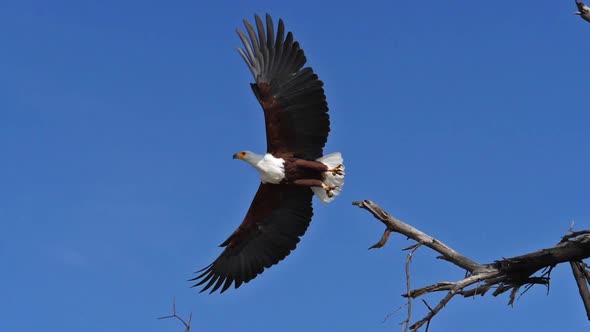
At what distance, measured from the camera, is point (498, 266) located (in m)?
6.73

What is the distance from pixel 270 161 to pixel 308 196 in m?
0.78

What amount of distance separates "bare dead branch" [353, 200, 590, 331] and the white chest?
5.43 ft

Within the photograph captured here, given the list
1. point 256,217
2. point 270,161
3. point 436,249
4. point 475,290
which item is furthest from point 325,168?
point 475,290

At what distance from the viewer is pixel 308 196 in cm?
920

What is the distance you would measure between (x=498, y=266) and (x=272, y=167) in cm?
279

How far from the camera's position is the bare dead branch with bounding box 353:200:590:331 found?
251 inches

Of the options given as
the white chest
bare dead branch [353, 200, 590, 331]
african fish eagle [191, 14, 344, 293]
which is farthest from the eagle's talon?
bare dead branch [353, 200, 590, 331]

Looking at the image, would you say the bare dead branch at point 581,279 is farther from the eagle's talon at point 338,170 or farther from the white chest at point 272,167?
the white chest at point 272,167

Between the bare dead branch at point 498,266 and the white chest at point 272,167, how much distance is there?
1656mm

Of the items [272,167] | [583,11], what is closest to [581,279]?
[583,11]

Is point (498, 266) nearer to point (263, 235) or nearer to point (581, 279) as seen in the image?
point (581, 279)

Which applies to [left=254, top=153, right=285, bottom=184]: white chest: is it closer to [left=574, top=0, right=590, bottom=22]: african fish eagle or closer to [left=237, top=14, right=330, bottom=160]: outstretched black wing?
[left=237, top=14, right=330, bottom=160]: outstretched black wing

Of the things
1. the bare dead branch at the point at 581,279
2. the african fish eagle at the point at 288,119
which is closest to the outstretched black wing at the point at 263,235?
the african fish eagle at the point at 288,119

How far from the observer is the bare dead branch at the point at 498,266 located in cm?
637
